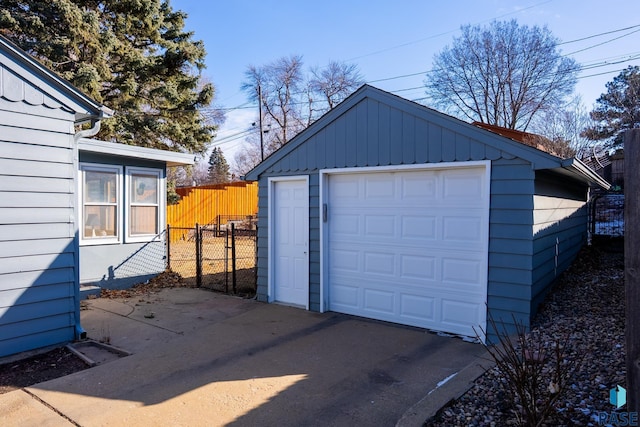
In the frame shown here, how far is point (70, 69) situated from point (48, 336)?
12.6m

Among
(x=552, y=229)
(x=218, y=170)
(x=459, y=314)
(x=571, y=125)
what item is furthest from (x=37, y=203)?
(x=218, y=170)

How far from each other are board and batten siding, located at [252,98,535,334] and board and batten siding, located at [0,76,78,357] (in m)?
3.06

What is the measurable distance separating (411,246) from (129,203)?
20.0 ft

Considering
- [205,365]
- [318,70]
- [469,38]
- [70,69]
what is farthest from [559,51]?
[205,365]

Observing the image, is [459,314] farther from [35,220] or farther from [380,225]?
[35,220]

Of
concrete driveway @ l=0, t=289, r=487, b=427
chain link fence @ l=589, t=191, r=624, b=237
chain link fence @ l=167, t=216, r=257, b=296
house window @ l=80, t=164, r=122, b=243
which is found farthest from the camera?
chain link fence @ l=589, t=191, r=624, b=237

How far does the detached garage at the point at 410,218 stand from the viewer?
4.86m

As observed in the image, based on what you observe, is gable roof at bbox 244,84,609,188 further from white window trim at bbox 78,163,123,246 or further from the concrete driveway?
white window trim at bbox 78,163,123,246

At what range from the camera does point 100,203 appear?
27.0ft

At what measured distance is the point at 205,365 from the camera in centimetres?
440

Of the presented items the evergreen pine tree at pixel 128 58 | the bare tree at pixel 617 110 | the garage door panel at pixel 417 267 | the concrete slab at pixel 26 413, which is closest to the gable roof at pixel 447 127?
the garage door panel at pixel 417 267

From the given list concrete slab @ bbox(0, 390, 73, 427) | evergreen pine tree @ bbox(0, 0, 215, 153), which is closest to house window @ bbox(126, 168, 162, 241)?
concrete slab @ bbox(0, 390, 73, 427)

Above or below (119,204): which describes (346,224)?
below

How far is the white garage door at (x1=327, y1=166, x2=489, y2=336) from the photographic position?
5191 millimetres
